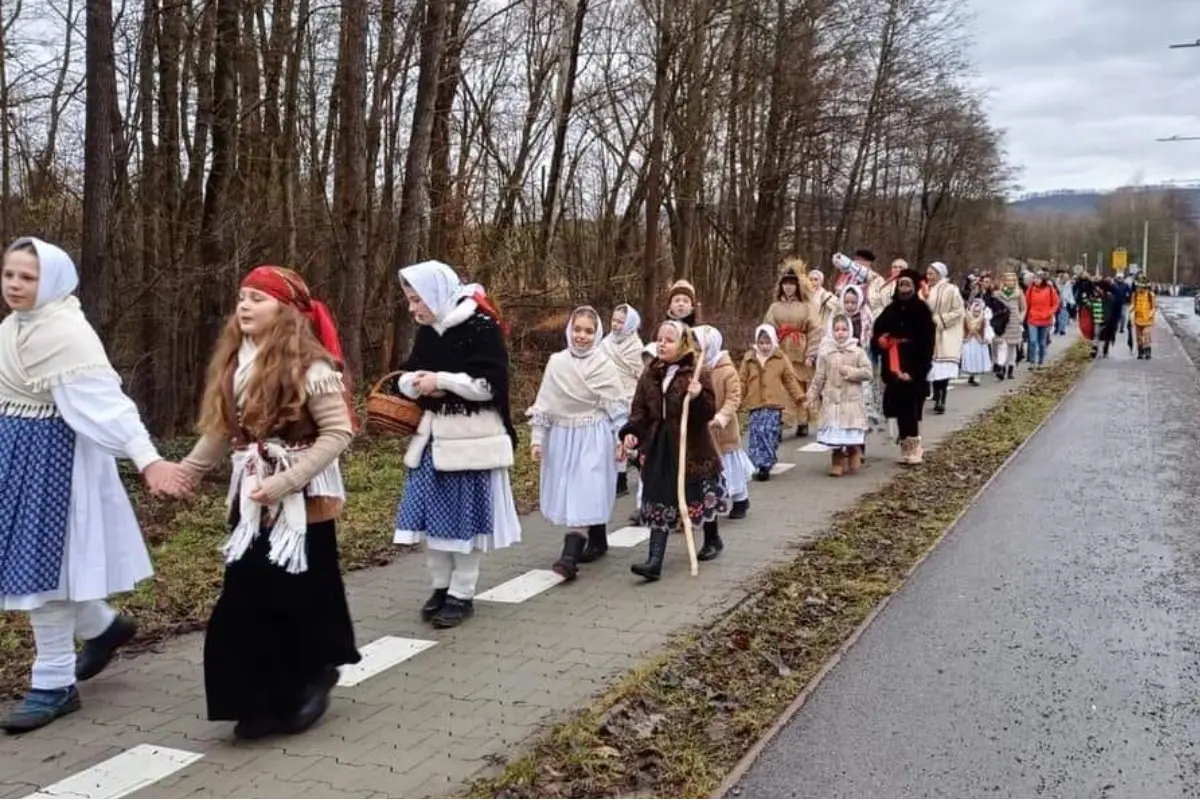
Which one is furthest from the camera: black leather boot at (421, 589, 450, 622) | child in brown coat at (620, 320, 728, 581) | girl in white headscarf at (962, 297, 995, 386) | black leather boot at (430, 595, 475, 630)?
girl in white headscarf at (962, 297, 995, 386)

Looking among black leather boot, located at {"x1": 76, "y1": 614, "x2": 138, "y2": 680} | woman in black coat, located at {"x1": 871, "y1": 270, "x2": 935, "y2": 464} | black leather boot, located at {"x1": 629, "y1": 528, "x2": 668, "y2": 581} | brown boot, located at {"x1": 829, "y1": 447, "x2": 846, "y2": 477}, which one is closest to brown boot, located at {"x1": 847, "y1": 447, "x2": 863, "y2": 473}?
brown boot, located at {"x1": 829, "y1": 447, "x2": 846, "y2": 477}

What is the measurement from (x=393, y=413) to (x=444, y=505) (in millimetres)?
588

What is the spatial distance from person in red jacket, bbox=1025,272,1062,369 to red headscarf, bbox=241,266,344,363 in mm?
20629

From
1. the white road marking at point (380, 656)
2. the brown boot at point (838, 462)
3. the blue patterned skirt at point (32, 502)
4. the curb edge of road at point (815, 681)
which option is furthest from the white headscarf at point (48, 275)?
the brown boot at point (838, 462)

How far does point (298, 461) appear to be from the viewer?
15.3ft

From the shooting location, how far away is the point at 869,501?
33.2 feet

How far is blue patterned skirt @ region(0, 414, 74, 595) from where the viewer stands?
476cm

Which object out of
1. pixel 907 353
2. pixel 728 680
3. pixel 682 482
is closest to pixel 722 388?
pixel 682 482

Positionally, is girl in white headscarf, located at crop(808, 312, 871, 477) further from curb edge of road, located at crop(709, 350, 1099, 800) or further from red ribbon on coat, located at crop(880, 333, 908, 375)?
curb edge of road, located at crop(709, 350, 1099, 800)

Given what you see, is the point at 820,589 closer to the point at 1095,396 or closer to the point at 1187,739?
the point at 1187,739

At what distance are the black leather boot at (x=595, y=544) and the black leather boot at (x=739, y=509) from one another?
1652 millimetres

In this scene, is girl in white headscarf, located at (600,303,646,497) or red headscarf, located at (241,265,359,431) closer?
red headscarf, located at (241,265,359,431)

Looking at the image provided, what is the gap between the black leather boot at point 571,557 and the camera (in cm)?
754

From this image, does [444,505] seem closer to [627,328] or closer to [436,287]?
[436,287]
